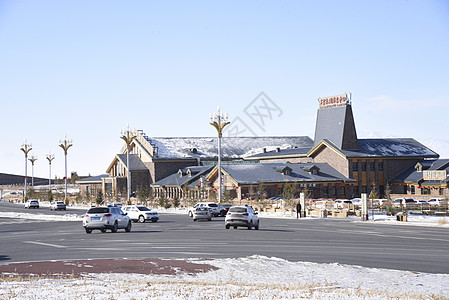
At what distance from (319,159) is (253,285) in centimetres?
8585

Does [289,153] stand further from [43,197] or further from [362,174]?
[43,197]

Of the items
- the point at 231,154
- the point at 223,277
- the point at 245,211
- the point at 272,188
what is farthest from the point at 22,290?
the point at 231,154

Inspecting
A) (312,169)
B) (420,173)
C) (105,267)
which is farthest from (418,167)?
(105,267)

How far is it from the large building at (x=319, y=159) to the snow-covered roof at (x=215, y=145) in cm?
19

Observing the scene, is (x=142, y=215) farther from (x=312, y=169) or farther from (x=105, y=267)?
(x=312, y=169)

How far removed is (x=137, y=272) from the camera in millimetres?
18250

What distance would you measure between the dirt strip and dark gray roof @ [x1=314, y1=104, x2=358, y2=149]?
3066 inches

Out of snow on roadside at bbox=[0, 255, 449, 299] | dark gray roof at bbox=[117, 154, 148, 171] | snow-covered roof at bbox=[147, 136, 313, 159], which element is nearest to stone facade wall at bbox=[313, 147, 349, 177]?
snow-covered roof at bbox=[147, 136, 313, 159]

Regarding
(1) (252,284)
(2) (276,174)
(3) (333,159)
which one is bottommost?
(1) (252,284)

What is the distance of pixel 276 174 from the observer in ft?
297

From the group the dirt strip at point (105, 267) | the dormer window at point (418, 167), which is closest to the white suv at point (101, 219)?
the dirt strip at point (105, 267)

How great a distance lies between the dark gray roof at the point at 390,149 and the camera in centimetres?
9619

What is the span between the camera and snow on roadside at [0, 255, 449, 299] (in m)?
14.0

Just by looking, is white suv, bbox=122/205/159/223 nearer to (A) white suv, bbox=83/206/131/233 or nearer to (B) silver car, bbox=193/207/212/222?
(B) silver car, bbox=193/207/212/222
